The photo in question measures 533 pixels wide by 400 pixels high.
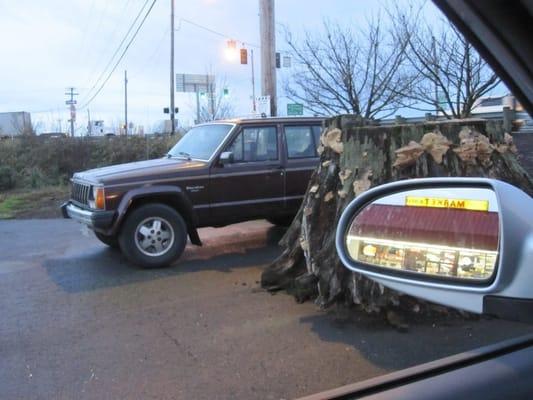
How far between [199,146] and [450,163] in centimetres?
399

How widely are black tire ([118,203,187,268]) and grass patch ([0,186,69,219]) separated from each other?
556 centimetres

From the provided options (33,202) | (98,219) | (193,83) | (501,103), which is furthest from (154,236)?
(193,83)

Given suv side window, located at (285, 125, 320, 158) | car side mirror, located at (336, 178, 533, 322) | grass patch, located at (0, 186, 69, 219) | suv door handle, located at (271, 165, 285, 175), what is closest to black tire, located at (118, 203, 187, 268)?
suv door handle, located at (271, 165, 285, 175)

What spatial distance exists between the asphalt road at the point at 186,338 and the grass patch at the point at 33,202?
18.4 feet

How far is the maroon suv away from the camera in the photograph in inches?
273

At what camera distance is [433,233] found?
132 centimetres

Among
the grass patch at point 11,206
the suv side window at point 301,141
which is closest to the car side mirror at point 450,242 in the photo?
the suv side window at point 301,141

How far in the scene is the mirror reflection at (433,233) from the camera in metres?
1.22

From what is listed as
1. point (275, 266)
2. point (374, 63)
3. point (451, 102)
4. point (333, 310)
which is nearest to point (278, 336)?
point (333, 310)

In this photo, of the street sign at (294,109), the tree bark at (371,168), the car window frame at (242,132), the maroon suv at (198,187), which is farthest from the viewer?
the street sign at (294,109)

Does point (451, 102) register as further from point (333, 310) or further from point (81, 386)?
point (81, 386)

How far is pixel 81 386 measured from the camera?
151 inches

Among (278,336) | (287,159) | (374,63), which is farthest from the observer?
(374,63)

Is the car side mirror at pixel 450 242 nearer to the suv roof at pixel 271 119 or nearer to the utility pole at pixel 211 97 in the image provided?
the suv roof at pixel 271 119
